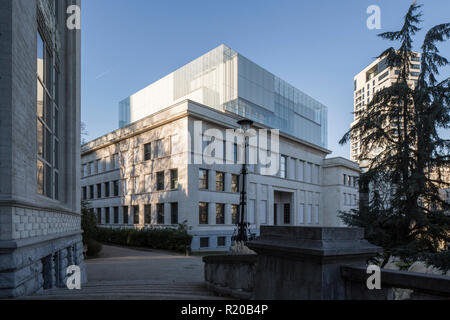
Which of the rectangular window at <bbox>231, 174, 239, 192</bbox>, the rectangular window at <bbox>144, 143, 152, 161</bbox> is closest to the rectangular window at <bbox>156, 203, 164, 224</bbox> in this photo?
the rectangular window at <bbox>144, 143, 152, 161</bbox>

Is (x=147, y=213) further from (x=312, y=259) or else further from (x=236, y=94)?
(x=312, y=259)

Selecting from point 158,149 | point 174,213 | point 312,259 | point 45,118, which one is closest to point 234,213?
point 174,213

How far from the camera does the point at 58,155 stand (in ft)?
37.1

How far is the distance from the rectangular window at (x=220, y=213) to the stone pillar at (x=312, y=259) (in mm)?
26851

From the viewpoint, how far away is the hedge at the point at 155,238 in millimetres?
25609

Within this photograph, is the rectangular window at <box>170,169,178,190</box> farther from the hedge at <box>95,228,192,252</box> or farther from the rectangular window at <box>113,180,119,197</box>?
the rectangular window at <box>113,180,119,197</box>

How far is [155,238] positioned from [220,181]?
825cm

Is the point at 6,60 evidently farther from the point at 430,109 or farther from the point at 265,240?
the point at 430,109

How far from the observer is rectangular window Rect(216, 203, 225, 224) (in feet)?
100

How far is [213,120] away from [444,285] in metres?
27.7

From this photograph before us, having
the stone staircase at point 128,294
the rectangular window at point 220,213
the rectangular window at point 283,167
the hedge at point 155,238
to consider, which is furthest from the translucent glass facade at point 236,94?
the stone staircase at point 128,294

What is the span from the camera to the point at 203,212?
95.7 ft
